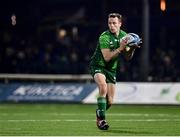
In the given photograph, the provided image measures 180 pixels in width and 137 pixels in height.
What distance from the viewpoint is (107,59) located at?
46.9 ft

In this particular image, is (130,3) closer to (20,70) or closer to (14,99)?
(20,70)

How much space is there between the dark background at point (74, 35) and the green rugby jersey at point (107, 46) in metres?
13.6

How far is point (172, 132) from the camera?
1370 cm

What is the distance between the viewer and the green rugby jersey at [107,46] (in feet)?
47.1

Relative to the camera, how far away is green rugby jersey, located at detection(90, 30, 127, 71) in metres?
14.4

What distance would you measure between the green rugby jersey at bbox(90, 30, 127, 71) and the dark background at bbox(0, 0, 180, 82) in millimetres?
13562

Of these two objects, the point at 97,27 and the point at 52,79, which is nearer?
the point at 52,79

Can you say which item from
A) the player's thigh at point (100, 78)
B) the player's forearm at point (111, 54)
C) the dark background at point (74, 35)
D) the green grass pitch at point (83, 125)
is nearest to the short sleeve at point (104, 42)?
the player's forearm at point (111, 54)

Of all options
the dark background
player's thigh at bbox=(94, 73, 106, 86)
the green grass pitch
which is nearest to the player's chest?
player's thigh at bbox=(94, 73, 106, 86)

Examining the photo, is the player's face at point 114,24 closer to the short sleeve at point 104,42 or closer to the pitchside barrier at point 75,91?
the short sleeve at point 104,42

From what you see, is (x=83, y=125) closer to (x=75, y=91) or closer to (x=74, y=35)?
(x=75, y=91)

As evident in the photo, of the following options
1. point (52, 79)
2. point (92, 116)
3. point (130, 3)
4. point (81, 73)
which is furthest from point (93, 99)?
point (130, 3)

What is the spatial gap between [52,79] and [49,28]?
8087 millimetres

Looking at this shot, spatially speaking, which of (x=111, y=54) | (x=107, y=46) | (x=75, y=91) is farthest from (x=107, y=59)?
(x=75, y=91)
